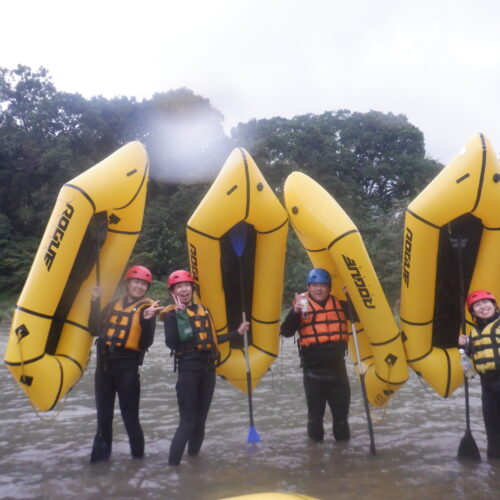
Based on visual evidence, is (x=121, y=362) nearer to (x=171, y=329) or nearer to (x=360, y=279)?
(x=171, y=329)

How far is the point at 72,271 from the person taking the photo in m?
4.65

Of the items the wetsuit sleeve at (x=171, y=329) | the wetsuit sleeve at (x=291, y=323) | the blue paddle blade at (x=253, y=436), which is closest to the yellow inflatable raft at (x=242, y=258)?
the blue paddle blade at (x=253, y=436)

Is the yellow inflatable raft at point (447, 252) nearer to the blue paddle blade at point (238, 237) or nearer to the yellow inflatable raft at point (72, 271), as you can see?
the blue paddle blade at point (238, 237)

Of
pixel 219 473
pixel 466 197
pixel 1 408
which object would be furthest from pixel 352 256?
pixel 1 408

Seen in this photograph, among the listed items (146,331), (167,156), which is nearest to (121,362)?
(146,331)

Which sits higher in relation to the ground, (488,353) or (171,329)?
(171,329)

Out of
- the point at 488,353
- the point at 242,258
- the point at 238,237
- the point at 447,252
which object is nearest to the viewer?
the point at 488,353

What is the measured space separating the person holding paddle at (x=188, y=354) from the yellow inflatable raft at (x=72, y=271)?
747 millimetres

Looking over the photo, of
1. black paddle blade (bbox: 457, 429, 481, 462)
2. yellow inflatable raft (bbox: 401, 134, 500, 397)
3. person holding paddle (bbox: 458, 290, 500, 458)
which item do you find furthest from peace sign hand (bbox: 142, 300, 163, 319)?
black paddle blade (bbox: 457, 429, 481, 462)

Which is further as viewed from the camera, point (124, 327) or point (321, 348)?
point (321, 348)

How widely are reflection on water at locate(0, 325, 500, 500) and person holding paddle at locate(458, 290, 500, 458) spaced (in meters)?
0.25

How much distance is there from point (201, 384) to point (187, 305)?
23.6 inches

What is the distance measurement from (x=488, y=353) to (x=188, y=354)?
213 centimetres

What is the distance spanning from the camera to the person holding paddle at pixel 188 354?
12.9ft
